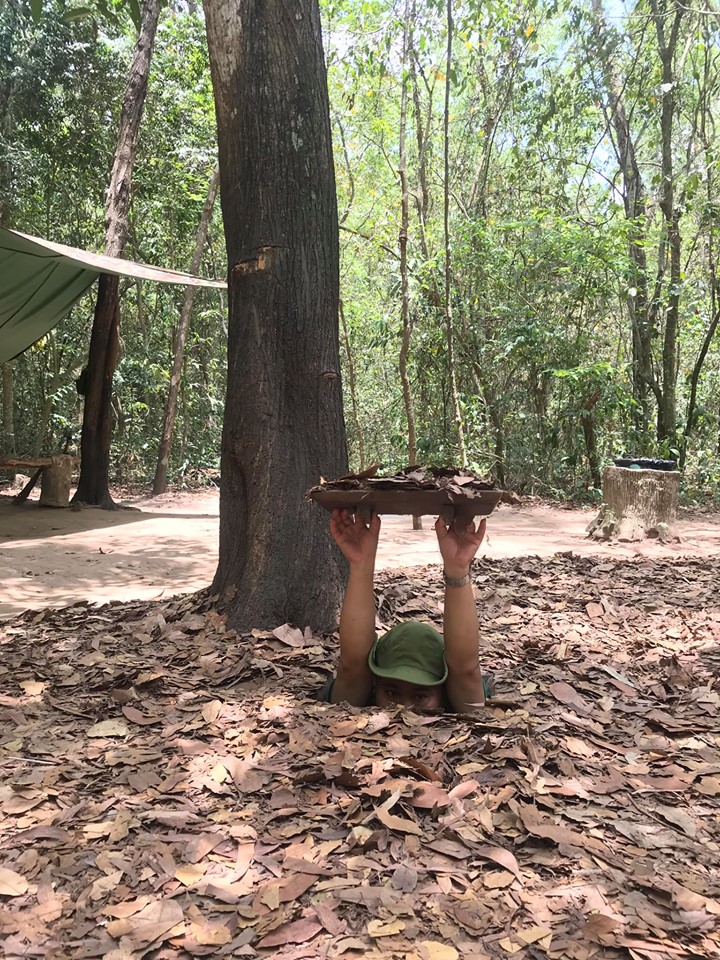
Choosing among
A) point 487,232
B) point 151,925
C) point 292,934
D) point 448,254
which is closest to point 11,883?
point 151,925

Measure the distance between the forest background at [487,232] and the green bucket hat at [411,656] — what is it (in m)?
7.01

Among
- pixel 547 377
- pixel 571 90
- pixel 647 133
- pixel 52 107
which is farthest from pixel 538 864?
pixel 647 133

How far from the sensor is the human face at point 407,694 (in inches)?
92.9

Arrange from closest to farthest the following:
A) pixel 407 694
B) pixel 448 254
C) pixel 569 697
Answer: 1. pixel 407 694
2. pixel 569 697
3. pixel 448 254

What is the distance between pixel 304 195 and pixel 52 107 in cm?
967

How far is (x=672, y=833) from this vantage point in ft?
5.71

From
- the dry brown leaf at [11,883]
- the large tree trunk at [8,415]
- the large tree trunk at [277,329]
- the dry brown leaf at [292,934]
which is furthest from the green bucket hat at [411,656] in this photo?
the large tree trunk at [8,415]

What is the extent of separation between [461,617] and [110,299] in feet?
23.1

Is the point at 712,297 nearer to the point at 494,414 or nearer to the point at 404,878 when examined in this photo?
the point at 494,414

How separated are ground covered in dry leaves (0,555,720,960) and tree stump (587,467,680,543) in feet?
11.4

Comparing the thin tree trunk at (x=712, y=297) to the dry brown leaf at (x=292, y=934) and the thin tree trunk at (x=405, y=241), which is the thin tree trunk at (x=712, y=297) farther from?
the dry brown leaf at (x=292, y=934)

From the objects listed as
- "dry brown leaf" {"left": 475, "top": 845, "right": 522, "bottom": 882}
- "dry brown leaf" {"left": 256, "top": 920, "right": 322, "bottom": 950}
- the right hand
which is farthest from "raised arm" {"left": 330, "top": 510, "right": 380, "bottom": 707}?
"dry brown leaf" {"left": 256, "top": 920, "right": 322, "bottom": 950}

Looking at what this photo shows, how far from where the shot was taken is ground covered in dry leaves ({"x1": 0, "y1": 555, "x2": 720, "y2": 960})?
142 cm

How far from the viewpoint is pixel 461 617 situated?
7.49 ft
